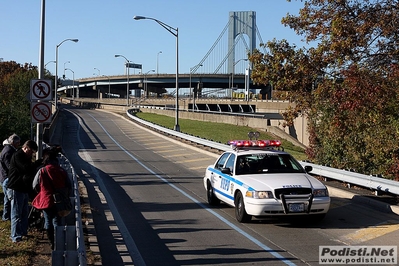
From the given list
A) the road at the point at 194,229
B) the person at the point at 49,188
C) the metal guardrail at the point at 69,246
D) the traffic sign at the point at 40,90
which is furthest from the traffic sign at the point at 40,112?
the person at the point at 49,188

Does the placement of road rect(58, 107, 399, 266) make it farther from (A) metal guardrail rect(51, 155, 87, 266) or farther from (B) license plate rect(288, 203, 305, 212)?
(A) metal guardrail rect(51, 155, 87, 266)

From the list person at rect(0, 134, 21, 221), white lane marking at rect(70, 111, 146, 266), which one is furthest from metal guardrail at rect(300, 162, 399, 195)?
person at rect(0, 134, 21, 221)

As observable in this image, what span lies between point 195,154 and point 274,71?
12948mm

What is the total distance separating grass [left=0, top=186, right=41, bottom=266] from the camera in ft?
27.3

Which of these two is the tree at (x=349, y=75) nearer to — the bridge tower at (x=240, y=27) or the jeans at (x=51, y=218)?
the jeans at (x=51, y=218)

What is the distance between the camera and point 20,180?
30.7 ft

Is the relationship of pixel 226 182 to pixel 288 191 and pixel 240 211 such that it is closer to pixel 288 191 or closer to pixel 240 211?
pixel 240 211

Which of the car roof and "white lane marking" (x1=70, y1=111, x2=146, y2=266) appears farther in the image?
the car roof

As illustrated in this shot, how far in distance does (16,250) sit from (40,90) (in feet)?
20.5

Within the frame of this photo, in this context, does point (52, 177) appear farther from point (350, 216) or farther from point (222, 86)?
point (222, 86)

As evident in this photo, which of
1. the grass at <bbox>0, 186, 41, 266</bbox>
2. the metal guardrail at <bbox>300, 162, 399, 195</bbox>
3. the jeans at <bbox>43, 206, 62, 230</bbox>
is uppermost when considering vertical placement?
the jeans at <bbox>43, 206, 62, 230</bbox>

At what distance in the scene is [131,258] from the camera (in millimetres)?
9039

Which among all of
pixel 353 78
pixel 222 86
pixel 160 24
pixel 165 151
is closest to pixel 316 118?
pixel 353 78

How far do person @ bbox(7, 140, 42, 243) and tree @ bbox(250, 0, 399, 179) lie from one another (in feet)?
29.8
